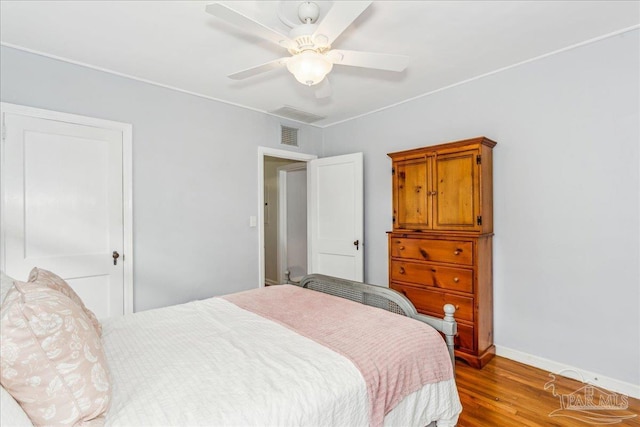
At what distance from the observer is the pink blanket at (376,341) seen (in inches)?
50.8

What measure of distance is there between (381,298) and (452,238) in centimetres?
98

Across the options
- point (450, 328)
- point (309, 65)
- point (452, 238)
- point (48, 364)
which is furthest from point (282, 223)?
point (48, 364)

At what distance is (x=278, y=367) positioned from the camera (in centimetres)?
124

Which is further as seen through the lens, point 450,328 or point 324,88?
point 324,88

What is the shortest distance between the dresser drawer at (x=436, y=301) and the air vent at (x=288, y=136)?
2.11m

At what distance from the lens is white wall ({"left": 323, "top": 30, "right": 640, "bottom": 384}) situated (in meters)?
2.23

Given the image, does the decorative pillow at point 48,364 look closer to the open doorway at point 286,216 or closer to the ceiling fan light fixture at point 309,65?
the ceiling fan light fixture at point 309,65

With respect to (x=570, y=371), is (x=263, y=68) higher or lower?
higher

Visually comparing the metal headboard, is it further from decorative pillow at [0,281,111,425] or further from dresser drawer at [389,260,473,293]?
decorative pillow at [0,281,111,425]

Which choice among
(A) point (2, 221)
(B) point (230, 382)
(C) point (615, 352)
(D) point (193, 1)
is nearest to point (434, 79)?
(D) point (193, 1)

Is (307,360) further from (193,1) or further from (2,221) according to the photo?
(2,221)

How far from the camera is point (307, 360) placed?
1.29m

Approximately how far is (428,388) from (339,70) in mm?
2403

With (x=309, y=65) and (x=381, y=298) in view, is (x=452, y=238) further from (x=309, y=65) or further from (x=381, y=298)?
(x=309, y=65)
